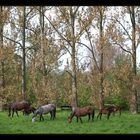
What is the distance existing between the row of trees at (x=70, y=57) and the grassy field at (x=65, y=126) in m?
2.28

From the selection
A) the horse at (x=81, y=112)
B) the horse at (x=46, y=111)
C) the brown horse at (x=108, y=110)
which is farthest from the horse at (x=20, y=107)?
the brown horse at (x=108, y=110)

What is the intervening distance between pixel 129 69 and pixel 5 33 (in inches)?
180

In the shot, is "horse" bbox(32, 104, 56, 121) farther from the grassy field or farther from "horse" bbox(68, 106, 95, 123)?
"horse" bbox(68, 106, 95, 123)

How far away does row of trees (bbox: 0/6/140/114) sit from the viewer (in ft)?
37.9

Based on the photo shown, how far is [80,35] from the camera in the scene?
1171 centimetres

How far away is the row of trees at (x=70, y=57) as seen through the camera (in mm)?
11547

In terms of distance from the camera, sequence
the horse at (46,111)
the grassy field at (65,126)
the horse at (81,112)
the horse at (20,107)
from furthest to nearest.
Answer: the horse at (20,107) → the horse at (46,111) → the horse at (81,112) → the grassy field at (65,126)

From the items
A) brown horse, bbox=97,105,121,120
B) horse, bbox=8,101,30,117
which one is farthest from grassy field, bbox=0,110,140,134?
horse, bbox=8,101,30,117

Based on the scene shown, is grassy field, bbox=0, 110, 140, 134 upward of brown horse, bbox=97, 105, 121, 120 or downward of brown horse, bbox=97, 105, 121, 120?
downward

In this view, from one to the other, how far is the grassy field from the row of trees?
2.28m

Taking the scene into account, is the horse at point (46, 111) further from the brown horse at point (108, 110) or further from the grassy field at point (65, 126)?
the brown horse at point (108, 110)

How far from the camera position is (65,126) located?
7977 millimetres

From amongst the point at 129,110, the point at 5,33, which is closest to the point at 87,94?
the point at 129,110
